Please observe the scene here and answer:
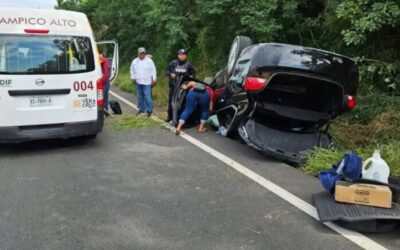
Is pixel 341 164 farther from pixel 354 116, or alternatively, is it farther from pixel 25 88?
pixel 25 88

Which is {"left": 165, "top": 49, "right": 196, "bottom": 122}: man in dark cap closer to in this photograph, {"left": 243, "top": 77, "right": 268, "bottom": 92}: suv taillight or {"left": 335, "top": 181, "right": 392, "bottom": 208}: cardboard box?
{"left": 243, "top": 77, "right": 268, "bottom": 92}: suv taillight

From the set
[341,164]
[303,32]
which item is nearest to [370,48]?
[303,32]

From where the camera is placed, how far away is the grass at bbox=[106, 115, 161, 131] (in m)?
10.1

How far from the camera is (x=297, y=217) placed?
498 cm

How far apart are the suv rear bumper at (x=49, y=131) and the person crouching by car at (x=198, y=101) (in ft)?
6.29

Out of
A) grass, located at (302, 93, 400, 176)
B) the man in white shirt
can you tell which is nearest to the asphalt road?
grass, located at (302, 93, 400, 176)

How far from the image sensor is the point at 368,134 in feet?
26.0

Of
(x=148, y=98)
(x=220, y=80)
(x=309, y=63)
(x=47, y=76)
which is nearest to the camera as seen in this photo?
(x=309, y=63)

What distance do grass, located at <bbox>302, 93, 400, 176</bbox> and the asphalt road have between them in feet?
1.75

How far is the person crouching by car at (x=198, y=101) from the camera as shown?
377 inches

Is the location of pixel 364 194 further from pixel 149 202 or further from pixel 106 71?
A: pixel 106 71

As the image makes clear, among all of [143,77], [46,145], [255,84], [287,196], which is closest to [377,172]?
[287,196]

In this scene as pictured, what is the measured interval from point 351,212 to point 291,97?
3.27 metres

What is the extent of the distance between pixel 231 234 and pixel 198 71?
12912 millimetres
